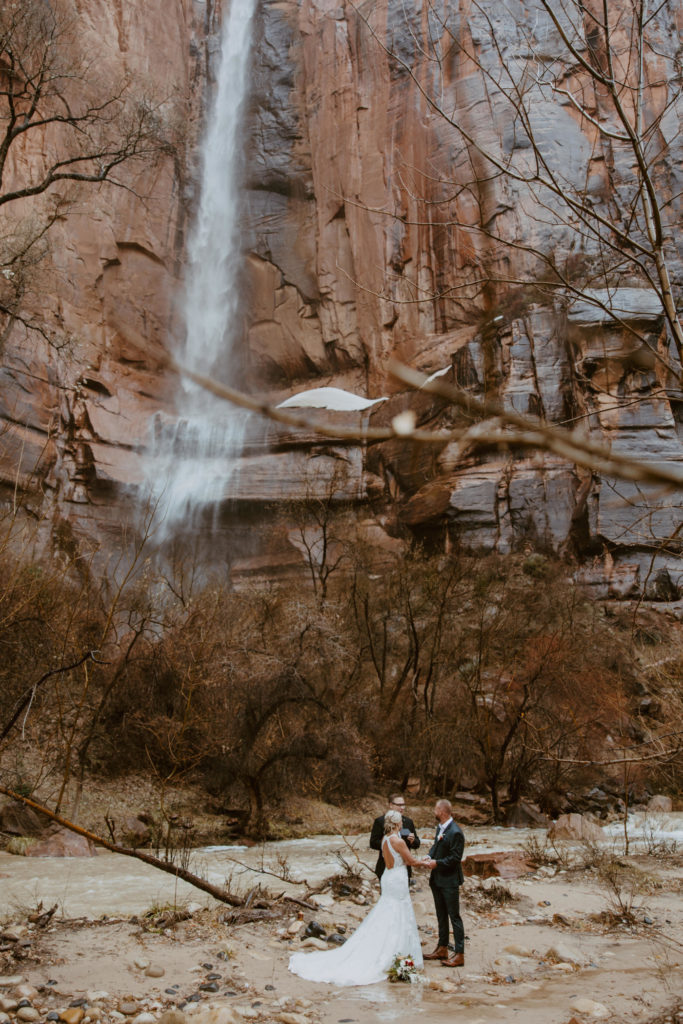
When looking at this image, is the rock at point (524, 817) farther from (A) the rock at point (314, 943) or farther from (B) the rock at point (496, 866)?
(A) the rock at point (314, 943)

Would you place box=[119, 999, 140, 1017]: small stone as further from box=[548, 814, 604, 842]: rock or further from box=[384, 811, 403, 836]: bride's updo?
box=[548, 814, 604, 842]: rock

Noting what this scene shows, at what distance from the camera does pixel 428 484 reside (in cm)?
2927

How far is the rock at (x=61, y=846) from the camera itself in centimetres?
1073

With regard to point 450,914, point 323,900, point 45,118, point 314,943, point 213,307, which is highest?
point 213,307

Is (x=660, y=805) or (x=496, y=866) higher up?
(x=496, y=866)

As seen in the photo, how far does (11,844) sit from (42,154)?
29.2m

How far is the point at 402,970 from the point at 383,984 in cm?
17

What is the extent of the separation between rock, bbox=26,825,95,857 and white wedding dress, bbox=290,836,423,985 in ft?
20.6

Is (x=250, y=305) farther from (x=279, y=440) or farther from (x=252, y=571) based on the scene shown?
(x=252, y=571)

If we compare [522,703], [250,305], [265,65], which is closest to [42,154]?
[250,305]

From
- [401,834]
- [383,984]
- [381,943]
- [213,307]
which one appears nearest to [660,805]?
[401,834]

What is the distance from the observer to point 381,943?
18.0 ft

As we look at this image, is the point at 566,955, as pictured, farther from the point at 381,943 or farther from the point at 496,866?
the point at 496,866

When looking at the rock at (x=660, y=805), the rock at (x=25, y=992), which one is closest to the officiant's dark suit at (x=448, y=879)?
the rock at (x=25, y=992)
